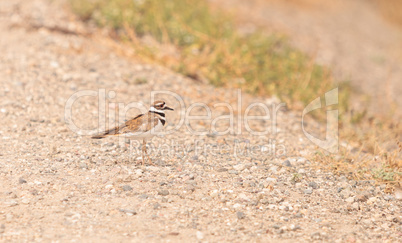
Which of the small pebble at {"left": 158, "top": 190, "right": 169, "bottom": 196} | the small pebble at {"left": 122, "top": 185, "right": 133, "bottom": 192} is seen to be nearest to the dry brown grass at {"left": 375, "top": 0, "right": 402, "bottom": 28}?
the small pebble at {"left": 158, "top": 190, "right": 169, "bottom": 196}

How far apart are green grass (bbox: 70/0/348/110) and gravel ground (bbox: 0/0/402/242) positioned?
98 centimetres

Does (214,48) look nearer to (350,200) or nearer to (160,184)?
(160,184)

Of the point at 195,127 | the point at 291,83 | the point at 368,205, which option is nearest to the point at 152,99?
the point at 195,127

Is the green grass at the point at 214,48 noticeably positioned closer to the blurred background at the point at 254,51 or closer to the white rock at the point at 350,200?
the blurred background at the point at 254,51

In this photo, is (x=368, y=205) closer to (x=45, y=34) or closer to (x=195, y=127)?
(x=195, y=127)

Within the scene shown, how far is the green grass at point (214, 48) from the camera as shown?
28.2 ft

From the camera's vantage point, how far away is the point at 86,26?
9656 millimetres

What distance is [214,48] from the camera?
9156mm

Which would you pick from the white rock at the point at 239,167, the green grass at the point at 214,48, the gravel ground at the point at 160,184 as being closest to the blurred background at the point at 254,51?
the green grass at the point at 214,48

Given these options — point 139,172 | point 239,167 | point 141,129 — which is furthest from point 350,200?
point 141,129

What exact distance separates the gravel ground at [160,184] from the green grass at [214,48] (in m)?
0.98

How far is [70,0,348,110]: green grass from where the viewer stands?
8609mm

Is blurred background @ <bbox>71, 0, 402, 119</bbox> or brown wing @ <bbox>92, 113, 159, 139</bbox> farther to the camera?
blurred background @ <bbox>71, 0, 402, 119</bbox>

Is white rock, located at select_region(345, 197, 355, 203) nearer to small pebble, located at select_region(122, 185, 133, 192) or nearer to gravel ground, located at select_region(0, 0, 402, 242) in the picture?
gravel ground, located at select_region(0, 0, 402, 242)
